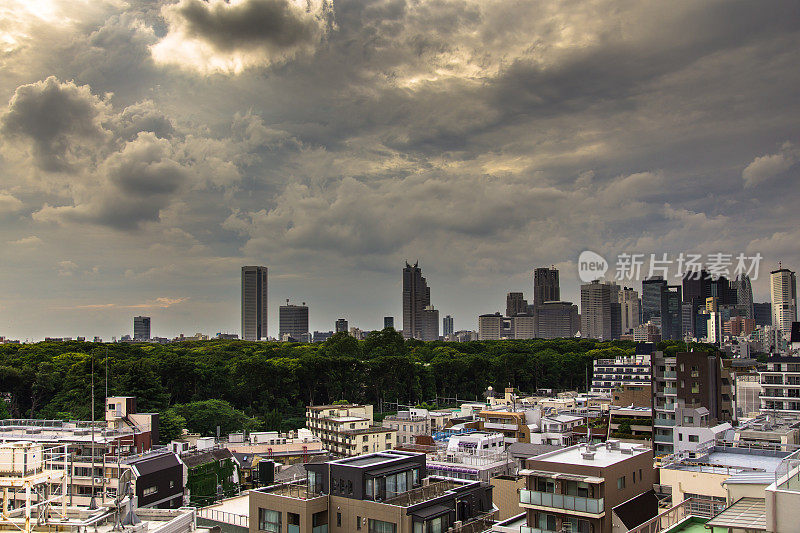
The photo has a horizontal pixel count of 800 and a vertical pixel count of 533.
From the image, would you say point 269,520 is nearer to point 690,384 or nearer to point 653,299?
point 690,384

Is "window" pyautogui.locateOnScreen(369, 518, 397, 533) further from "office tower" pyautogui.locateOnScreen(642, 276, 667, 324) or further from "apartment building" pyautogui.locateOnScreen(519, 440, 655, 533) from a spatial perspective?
"office tower" pyautogui.locateOnScreen(642, 276, 667, 324)

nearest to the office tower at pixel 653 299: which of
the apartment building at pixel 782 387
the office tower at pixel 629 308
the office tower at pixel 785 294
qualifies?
the office tower at pixel 629 308

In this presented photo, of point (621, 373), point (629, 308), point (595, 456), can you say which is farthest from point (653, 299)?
point (595, 456)

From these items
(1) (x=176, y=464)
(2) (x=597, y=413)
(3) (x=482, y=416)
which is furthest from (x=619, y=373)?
(1) (x=176, y=464)

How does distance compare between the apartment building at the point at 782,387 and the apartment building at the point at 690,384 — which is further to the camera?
the apartment building at the point at 782,387

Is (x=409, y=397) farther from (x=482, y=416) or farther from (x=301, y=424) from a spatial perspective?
(x=482, y=416)

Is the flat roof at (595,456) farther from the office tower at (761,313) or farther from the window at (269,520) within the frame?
the office tower at (761,313)

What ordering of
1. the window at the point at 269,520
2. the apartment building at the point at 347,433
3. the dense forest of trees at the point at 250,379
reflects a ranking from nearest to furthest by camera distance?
the window at the point at 269,520
the apartment building at the point at 347,433
the dense forest of trees at the point at 250,379
